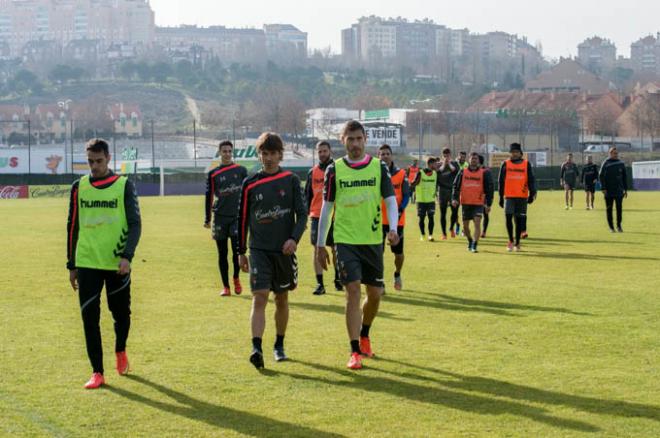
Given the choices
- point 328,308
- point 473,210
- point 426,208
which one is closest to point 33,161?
point 426,208

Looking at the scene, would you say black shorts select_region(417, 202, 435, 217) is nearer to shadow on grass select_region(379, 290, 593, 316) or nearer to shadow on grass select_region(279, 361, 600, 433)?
shadow on grass select_region(379, 290, 593, 316)

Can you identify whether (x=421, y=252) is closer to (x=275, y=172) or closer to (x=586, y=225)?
(x=586, y=225)

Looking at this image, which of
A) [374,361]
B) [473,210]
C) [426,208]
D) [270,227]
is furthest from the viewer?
[426,208]

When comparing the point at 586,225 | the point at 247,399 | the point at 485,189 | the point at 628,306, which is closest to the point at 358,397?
the point at 247,399

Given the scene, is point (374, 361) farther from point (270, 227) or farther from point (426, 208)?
point (426, 208)

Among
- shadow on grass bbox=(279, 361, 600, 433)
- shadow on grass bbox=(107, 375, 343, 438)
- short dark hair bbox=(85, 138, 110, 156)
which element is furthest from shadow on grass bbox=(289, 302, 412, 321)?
short dark hair bbox=(85, 138, 110, 156)

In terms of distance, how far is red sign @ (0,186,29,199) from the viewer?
5981cm

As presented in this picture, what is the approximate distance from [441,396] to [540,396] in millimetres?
730

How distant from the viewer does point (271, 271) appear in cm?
932

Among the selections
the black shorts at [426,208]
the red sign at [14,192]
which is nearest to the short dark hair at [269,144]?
the black shorts at [426,208]

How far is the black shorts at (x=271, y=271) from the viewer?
365 inches

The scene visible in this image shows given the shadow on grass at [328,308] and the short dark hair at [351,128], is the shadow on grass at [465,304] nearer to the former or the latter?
the shadow on grass at [328,308]

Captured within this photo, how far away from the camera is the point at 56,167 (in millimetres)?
87062

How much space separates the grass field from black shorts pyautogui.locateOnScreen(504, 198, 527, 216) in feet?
9.78
